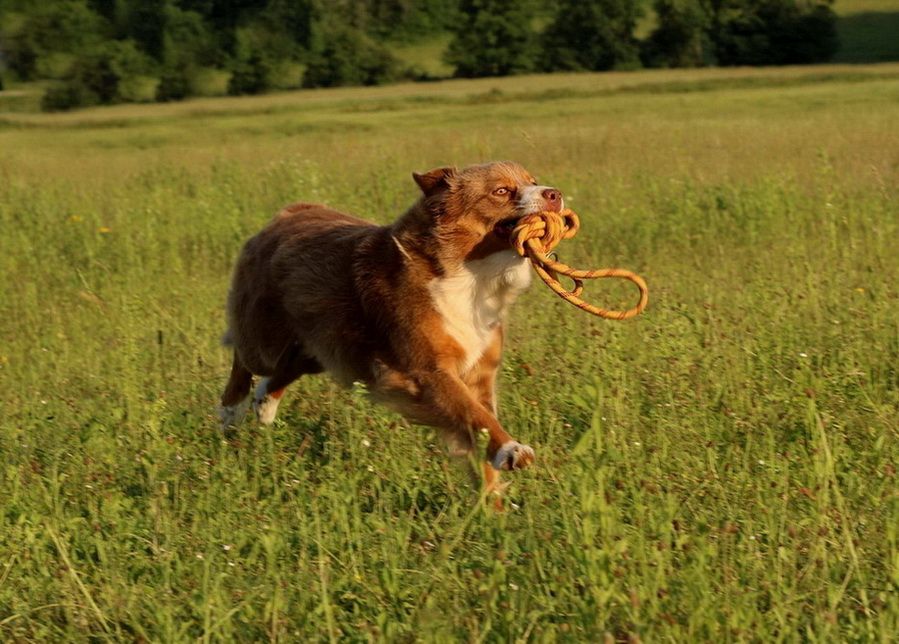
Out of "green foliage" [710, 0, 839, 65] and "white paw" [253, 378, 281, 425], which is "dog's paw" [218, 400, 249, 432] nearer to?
"white paw" [253, 378, 281, 425]

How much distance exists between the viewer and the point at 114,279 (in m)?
10.7

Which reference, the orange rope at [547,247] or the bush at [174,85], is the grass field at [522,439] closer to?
the orange rope at [547,247]

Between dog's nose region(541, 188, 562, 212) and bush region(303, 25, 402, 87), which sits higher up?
dog's nose region(541, 188, 562, 212)

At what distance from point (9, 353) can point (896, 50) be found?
45.5 meters

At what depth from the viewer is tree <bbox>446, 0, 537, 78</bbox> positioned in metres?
47.8

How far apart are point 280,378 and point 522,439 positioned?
1.37 metres

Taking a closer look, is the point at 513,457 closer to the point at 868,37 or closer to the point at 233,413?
the point at 233,413

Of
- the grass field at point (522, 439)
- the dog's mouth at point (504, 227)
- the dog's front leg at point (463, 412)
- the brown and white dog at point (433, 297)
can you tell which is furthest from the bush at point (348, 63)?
the dog's front leg at point (463, 412)

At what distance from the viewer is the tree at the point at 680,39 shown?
47.3 metres

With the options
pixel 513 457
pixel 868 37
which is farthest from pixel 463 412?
pixel 868 37

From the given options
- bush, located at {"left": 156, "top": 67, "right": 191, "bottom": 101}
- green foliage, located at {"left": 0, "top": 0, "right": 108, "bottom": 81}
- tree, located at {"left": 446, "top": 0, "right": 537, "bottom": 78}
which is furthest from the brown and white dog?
tree, located at {"left": 446, "top": 0, "right": 537, "bottom": 78}

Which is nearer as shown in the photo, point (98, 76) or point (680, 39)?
point (98, 76)

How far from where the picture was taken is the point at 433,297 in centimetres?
560

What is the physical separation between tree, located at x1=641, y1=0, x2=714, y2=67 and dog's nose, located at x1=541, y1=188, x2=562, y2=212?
42888mm
